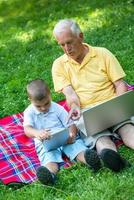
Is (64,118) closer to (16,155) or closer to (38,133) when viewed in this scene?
(38,133)

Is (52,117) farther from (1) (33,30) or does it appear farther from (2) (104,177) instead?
(1) (33,30)

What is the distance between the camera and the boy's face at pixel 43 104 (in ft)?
17.7

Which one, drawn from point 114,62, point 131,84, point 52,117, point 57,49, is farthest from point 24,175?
point 57,49

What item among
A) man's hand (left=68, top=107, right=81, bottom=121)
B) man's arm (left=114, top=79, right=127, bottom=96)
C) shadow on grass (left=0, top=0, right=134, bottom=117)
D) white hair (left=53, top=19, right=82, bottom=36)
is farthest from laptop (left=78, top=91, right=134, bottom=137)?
shadow on grass (left=0, top=0, right=134, bottom=117)

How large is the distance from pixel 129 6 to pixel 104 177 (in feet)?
20.5

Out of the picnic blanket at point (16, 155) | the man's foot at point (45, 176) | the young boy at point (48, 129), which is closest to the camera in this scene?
the man's foot at point (45, 176)

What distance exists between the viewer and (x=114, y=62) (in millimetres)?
5770

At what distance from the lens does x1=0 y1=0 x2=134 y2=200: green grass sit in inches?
191

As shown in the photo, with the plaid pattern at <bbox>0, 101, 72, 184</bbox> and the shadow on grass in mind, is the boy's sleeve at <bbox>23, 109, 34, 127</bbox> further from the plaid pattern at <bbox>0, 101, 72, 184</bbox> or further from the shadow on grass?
the shadow on grass

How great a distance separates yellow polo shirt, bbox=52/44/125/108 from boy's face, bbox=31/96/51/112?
1.57ft

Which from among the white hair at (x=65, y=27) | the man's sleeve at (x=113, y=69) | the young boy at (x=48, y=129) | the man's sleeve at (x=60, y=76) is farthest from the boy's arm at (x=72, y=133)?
the white hair at (x=65, y=27)

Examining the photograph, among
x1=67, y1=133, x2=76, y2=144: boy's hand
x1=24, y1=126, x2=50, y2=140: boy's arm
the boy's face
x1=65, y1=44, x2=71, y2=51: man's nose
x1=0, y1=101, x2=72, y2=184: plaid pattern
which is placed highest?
x1=65, y1=44, x2=71, y2=51: man's nose

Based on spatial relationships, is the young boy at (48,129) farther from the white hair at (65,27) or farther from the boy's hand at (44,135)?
the white hair at (65,27)

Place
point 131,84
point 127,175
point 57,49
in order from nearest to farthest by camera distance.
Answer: point 127,175 < point 131,84 < point 57,49
